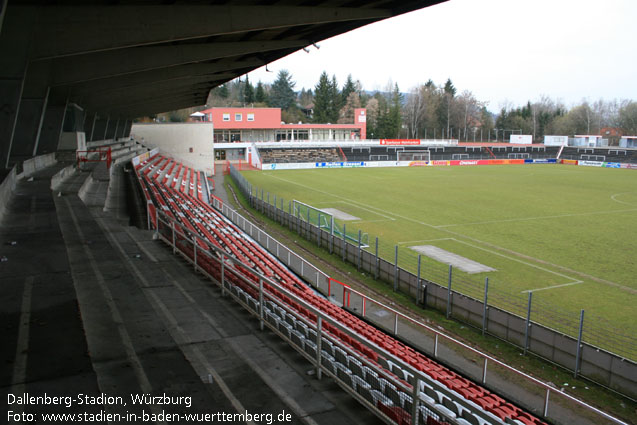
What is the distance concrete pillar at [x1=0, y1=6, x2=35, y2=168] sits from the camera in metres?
10.8

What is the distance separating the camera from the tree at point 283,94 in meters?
127

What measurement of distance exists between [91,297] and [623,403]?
32.8 ft

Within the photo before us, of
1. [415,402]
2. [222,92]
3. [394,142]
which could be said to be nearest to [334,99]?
[222,92]

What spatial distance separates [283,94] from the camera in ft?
420

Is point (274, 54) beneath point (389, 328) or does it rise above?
→ above

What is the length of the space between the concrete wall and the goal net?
108ft

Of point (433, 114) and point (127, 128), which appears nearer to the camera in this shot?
point (127, 128)

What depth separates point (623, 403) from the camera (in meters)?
9.45

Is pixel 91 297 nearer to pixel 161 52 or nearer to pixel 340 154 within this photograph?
pixel 161 52

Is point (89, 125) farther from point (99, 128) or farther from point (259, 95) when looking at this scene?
point (259, 95)

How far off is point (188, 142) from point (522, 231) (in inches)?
1518

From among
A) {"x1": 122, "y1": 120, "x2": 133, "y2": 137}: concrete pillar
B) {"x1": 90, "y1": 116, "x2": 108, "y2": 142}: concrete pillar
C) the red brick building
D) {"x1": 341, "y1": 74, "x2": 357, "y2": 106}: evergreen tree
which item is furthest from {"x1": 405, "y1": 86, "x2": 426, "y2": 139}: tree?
{"x1": 90, "y1": 116, "x2": 108, "y2": 142}: concrete pillar

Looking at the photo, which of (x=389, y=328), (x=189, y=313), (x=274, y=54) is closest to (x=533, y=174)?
(x=274, y=54)

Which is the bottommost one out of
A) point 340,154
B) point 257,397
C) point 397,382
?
point 257,397
